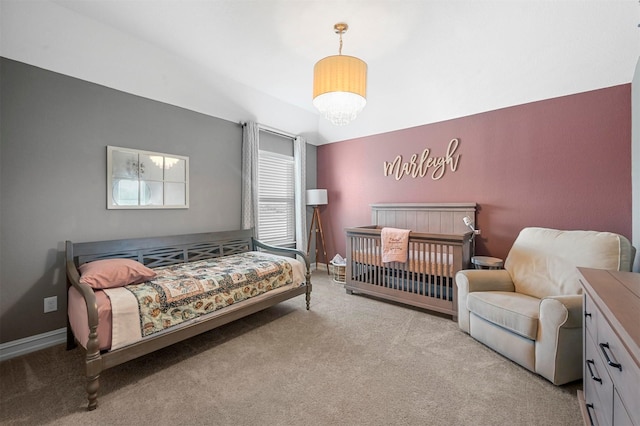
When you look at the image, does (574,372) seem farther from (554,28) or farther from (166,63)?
(166,63)

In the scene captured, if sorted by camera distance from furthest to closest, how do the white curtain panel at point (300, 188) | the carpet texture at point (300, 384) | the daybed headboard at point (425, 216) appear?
1. the white curtain panel at point (300, 188)
2. the daybed headboard at point (425, 216)
3. the carpet texture at point (300, 384)

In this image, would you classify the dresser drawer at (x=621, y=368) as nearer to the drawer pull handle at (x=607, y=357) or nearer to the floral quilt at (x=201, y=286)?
the drawer pull handle at (x=607, y=357)

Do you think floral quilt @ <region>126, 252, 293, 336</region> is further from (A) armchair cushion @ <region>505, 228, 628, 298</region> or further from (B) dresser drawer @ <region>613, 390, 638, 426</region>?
(B) dresser drawer @ <region>613, 390, 638, 426</region>

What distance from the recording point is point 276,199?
4371 millimetres

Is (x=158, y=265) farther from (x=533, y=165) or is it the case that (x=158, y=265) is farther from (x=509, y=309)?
(x=533, y=165)

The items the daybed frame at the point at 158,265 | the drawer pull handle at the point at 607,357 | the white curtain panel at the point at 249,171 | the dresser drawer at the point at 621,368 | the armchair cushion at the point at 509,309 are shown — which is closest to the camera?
the dresser drawer at the point at 621,368

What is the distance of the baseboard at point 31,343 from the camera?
2.11m

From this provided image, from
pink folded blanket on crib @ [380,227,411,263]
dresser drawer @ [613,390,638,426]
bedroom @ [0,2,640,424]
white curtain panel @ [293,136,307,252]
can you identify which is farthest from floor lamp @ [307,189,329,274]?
dresser drawer @ [613,390,638,426]

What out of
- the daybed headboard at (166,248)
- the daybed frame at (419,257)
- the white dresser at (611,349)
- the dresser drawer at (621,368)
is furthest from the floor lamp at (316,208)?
the dresser drawer at (621,368)

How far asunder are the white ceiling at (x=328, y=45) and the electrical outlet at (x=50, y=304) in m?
1.92

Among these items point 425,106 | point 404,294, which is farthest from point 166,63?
point 404,294

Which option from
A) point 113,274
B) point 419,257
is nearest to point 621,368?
point 419,257

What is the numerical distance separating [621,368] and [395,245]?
2.30 m

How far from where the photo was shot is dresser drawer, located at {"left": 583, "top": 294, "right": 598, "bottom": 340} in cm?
121
